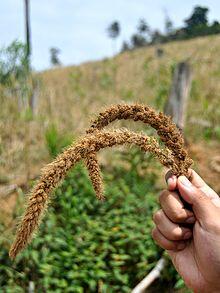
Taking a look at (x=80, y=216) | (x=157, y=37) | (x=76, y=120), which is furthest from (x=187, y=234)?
(x=157, y=37)

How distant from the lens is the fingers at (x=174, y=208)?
1.52m

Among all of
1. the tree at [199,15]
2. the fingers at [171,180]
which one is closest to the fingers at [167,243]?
the fingers at [171,180]

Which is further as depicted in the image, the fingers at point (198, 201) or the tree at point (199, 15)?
the tree at point (199, 15)

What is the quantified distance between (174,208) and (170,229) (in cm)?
12

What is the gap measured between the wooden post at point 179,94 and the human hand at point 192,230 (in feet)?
15.3

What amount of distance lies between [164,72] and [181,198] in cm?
820

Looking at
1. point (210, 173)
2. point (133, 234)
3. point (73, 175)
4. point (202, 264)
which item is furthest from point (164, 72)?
point (202, 264)

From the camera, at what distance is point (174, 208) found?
1.52 meters

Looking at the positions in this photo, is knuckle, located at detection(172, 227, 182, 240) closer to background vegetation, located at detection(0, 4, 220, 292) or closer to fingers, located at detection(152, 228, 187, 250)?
fingers, located at detection(152, 228, 187, 250)

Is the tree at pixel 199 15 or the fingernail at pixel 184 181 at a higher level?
the tree at pixel 199 15

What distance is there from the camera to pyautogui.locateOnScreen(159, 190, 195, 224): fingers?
152 centimetres

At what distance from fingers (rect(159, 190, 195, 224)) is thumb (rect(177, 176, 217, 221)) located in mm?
26

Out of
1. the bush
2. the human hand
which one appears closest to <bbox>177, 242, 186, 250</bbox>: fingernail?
the human hand

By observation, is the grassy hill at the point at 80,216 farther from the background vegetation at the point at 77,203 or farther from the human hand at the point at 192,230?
the human hand at the point at 192,230
